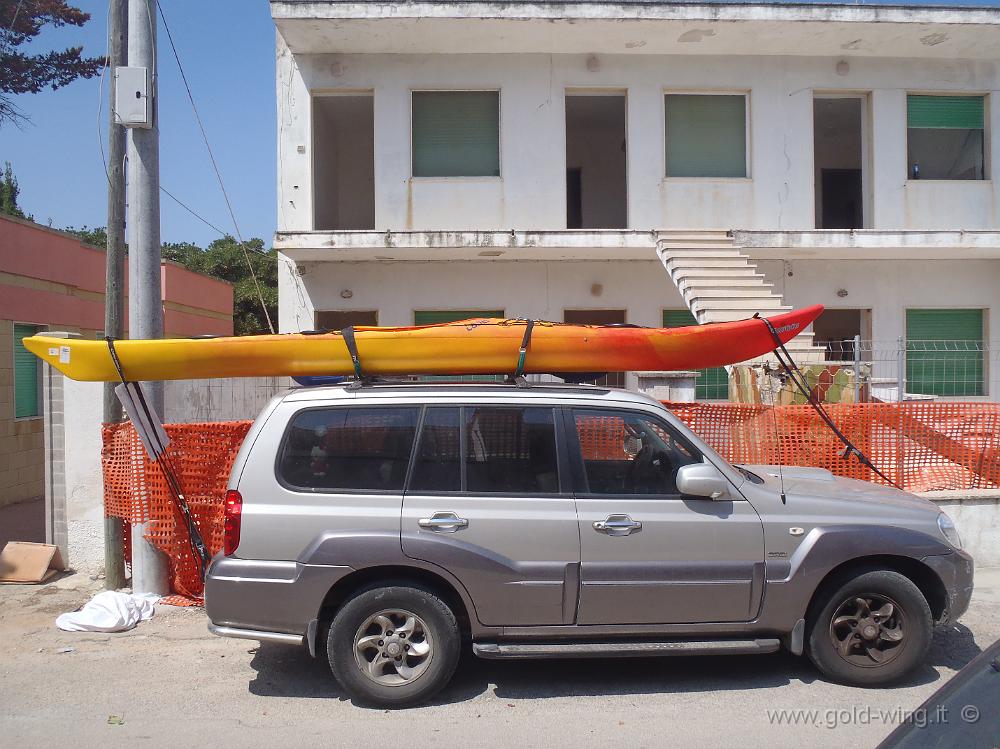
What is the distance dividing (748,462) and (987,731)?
5.25 m

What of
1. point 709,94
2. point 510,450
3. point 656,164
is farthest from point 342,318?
point 510,450

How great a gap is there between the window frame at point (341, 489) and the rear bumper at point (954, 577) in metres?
3.03

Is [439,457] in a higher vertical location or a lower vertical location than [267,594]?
higher

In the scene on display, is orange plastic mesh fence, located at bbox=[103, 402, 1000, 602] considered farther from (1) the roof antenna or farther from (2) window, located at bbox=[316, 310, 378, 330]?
(2) window, located at bbox=[316, 310, 378, 330]

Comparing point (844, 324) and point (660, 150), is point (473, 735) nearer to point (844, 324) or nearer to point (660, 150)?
point (660, 150)

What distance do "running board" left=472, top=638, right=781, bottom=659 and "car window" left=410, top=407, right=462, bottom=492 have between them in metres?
0.93

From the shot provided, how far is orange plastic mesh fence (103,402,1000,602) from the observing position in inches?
251

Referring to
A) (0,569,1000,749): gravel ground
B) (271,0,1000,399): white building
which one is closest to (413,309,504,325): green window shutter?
(271,0,1000,399): white building

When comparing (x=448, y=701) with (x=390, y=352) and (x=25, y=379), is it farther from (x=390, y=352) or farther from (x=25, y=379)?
(x=25, y=379)

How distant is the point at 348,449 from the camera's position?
4508 mm

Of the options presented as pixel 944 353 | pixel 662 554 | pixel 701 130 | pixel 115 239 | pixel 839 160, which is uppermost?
pixel 839 160

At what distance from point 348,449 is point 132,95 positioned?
409 cm

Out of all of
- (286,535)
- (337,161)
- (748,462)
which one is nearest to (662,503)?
(286,535)

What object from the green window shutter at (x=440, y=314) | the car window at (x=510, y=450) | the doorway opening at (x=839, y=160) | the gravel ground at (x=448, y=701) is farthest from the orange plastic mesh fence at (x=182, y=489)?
the doorway opening at (x=839, y=160)
